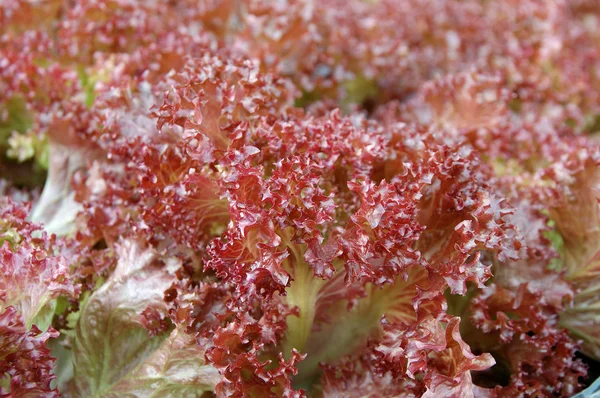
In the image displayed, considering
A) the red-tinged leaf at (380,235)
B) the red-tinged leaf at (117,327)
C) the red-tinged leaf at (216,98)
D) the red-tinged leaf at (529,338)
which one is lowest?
the red-tinged leaf at (529,338)

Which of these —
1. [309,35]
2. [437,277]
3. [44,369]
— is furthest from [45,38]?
[437,277]

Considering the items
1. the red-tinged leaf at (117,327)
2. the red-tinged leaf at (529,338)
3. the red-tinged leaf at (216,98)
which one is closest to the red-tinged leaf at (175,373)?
the red-tinged leaf at (117,327)

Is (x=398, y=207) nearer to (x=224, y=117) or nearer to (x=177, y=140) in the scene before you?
(x=224, y=117)

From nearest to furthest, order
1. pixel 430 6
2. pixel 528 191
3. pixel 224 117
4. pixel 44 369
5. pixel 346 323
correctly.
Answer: pixel 44 369, pixel 224 117, pixel 346 323, pixel 528 191, pixel 430 6

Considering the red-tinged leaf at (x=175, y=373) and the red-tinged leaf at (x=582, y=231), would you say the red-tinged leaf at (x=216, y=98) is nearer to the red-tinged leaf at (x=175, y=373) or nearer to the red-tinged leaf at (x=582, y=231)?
the red-tinged leaf at (x=175, y=373)

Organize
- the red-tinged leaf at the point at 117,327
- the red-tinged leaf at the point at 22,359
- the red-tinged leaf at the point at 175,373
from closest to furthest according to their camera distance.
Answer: the red-tinged leaf at the point at 22,359, the red-tinged leaf at the point at 175,373, the red-tinged leaf at the point at 117,327

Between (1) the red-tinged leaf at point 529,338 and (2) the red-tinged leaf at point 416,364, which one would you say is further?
(1) the red-tinged leaf at point 529,338

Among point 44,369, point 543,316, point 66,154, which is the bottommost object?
→ point 543,316

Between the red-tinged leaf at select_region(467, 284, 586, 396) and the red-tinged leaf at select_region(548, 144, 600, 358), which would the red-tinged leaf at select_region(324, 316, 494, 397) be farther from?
the red-tinged leaf at select_region(548, 144, 600, 358)
